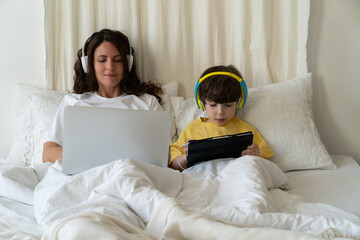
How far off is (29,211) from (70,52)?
1.05 m

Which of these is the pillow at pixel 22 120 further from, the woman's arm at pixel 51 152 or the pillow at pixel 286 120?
the pillow at pixel 286 120

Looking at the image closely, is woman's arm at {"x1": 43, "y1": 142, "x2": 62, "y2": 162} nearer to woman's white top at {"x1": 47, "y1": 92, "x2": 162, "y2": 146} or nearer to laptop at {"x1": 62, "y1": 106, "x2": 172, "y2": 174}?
woman's white top at {"x1": 47, "y1": 92, "x2": 162, "y2": 146}

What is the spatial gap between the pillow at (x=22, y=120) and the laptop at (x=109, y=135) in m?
0.72

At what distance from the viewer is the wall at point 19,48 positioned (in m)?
1.96

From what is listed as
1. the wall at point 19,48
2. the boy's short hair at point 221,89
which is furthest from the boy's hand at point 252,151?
the wall at point 19,48

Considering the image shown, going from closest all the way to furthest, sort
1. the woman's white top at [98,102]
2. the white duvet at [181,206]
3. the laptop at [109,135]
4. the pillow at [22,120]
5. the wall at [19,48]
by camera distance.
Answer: the white duvet at [181,206], the laptop at [109,135], the woman's white top at [98,102], the pillow at [22,120], the wall at [19,48]

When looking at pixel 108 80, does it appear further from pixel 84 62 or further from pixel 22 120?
pixel 22 120

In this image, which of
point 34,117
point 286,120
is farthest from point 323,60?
point 34,117

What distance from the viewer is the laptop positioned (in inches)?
45.2

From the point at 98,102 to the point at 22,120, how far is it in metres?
0.46

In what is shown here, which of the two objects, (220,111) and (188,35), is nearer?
(220,111)

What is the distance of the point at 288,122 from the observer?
163 cm

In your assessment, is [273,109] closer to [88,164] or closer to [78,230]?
[88,164]

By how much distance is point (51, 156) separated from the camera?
1.56 m
